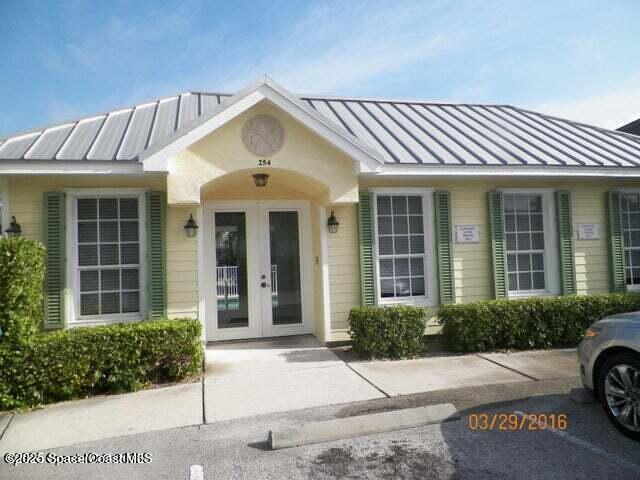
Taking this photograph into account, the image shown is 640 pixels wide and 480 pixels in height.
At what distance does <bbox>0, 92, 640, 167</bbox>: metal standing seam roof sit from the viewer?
6.58 m

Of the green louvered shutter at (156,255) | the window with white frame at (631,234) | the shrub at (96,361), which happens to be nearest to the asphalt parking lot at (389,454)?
the shrub at (96,361)

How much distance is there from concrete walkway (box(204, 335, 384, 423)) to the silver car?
7.57ft

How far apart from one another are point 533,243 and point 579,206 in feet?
4.02

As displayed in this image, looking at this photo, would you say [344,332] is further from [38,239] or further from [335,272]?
[38,239]

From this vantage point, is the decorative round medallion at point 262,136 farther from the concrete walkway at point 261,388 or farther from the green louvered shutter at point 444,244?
the concrete walkway at point 261,388

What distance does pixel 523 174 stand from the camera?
734 cm

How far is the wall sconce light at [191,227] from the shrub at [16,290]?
7.13 feet

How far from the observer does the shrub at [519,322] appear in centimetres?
676

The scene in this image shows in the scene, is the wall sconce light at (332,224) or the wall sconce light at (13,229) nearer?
the wall sconce light at (13,229)

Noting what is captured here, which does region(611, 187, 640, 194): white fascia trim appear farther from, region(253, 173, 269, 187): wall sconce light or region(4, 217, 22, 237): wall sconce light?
region(4, 217, 22, 237): wall sconce light

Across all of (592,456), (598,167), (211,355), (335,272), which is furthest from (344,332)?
(598,167)

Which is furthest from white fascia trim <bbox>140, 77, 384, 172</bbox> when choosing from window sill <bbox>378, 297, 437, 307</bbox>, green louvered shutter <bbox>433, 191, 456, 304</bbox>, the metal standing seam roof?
window sill <bbox>378, 297, 437, 307</bbox>

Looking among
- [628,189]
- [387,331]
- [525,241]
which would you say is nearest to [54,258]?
[387,331]
